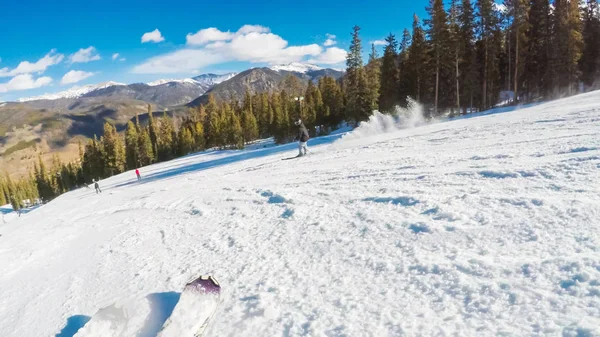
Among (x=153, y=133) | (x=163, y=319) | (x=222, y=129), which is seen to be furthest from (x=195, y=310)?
(x=153, y=133)

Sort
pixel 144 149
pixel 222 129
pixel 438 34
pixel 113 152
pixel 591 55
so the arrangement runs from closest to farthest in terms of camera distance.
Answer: pixel 438 34
pixel 591 55
pixel 222 129
pixel 113 152
pixel 144 149

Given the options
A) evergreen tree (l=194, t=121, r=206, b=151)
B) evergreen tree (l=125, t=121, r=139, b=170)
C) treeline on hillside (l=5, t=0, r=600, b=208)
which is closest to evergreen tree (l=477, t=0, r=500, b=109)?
treeline on hillside (l=5, t=0, r=600, b=208)

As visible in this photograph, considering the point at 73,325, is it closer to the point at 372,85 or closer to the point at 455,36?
the point at 455,36

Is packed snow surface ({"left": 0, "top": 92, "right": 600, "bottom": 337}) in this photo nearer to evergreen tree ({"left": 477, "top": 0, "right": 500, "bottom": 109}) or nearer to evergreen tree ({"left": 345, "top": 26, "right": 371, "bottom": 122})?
evergreen tree ({"left": 477, "top": 0, "right": 500, "bottom": 109})

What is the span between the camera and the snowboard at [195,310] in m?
4.20

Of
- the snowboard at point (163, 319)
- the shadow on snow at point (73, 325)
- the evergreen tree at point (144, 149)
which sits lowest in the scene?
the shadow on snow at point (73, 325)

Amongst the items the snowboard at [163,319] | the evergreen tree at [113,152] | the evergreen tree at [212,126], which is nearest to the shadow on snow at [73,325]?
the snowboard at [163,319]

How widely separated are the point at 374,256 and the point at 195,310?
273cm

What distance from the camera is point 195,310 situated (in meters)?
4.46

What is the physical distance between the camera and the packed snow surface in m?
3.66

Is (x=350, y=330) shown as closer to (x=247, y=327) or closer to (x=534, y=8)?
(x=247, y=327)

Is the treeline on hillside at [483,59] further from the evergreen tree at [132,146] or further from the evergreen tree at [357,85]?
the evergreen tree at [132,146]

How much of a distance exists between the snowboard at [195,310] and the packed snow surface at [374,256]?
6.4 inches

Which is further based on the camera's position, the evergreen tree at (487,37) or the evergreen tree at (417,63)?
the evergreen tree at (417,63)
